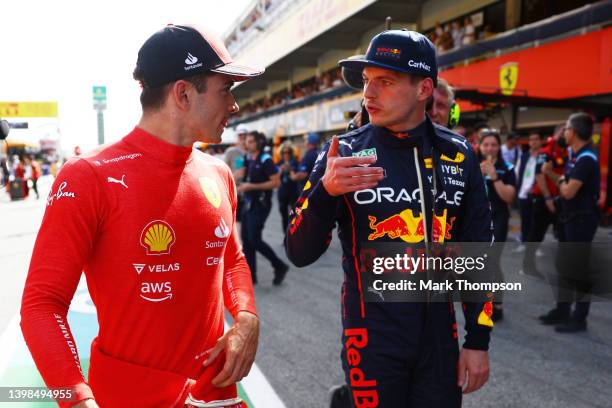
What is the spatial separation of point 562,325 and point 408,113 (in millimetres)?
3823

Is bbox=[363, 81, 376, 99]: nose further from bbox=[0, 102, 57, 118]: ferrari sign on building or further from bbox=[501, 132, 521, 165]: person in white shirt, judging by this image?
bbox=[501, 132, 521, 165]: person in white shirt

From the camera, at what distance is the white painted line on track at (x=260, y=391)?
10.9 ft

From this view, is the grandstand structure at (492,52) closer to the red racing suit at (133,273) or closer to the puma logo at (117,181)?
the red racing suit at (133,273)

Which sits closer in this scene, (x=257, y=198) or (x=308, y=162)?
(x=257, y=198)

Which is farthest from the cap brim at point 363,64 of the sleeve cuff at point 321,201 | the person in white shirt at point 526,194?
the person in white shirt at point 526,194

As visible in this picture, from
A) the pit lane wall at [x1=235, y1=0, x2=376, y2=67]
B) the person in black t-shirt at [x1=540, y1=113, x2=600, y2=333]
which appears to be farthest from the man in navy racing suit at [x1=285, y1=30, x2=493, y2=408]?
the pit lane wall at [x1=235, y1=0, x2=376, y2=67]

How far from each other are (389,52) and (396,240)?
717 mm

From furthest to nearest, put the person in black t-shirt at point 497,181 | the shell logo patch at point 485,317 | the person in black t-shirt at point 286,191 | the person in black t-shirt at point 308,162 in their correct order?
the person in black t-shirt at point 286,191 < the person in black t-shirt at point 308,162 < the person in black t-shirt at point 497,181 < the shell logo patch at point 485,317

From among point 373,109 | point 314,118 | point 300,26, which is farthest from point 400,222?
point 300,26

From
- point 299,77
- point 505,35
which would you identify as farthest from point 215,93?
point 299,77

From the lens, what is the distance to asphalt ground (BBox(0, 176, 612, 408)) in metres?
3.45

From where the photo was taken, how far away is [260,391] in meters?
3.51

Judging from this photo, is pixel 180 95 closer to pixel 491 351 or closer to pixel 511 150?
pixel 491 351

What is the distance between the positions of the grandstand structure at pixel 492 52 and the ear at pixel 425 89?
734 cm
